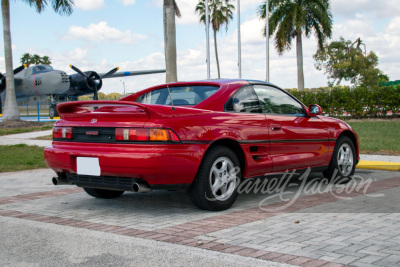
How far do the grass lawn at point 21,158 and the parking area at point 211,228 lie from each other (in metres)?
2.92

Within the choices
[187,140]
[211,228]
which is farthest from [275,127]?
[211,228]

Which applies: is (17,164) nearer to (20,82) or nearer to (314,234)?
(314,234)

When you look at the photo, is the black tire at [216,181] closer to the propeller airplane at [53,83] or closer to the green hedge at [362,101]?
the green hedge at [362,101]

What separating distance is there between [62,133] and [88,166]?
25.3 inches

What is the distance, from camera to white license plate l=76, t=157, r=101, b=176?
5148mm

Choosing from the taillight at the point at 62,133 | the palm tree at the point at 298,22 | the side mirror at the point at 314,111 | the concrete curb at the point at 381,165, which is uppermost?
the palm tree at the point at 298,22

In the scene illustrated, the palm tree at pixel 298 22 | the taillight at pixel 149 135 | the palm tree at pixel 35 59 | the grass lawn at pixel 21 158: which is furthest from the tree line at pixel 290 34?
the palm tree at pixel 35 59

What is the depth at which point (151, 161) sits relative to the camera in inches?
190

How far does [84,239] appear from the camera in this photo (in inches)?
170

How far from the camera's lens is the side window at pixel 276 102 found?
616 cm

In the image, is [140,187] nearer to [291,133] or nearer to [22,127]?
[291,133]

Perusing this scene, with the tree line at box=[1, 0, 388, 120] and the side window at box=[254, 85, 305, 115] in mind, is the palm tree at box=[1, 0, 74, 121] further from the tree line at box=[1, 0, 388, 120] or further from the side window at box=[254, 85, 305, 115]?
the side window at box=[254, 85, 305, 115]

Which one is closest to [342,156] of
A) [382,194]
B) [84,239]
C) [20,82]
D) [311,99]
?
[382,194]

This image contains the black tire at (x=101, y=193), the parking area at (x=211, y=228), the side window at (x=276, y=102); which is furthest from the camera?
the black tire at (x=101, y=193)
